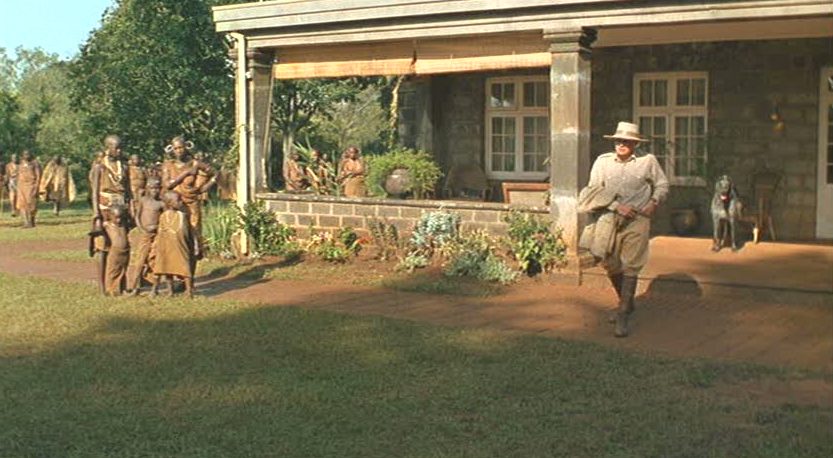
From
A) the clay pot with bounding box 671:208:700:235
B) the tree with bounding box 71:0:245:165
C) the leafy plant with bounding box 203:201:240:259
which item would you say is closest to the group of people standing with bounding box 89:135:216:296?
the leafy plant with bounding box 203:201:240:259

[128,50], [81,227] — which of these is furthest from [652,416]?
[128,50]

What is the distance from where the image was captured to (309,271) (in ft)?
43.5

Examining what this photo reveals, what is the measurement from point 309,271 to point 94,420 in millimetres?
7081

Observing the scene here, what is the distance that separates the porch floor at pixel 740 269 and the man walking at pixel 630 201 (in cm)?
228

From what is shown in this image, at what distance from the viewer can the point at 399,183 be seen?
1489 cm

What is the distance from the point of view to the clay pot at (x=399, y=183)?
14891 mm

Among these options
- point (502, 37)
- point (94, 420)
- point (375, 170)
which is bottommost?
point (94, 420)

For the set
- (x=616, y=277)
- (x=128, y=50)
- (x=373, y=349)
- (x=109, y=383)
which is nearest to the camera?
(x=109, y=383)

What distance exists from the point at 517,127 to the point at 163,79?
12.2 m

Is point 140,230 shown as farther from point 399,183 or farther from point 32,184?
point 32,184

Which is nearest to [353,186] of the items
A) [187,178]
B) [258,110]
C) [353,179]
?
[353,179]

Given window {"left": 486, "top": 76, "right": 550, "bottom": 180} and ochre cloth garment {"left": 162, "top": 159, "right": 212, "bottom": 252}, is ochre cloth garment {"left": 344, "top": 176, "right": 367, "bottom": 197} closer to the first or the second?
window {"left": 486, "top": 76, "right": 550, "bottom": 180}

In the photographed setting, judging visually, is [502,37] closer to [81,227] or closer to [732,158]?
[732,158]

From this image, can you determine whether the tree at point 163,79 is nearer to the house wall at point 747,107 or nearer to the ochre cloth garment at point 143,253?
the house wall at point 747,107
